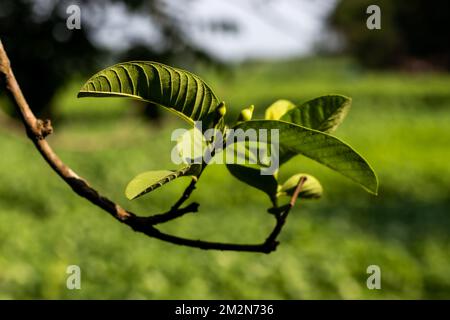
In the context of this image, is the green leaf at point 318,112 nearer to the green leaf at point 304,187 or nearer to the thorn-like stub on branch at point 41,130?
the green leaf at point 304,187

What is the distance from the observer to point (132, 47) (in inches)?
116

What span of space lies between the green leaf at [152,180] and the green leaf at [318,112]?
0.09 metres

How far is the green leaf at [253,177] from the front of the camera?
0.57 metres

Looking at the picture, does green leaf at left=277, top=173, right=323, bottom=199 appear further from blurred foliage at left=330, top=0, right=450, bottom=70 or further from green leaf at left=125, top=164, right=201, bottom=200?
blurred foliage at left=330, top=0, right=450, bottom=70

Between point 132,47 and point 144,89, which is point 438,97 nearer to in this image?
point 132,47

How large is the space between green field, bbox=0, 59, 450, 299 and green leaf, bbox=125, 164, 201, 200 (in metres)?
3.10

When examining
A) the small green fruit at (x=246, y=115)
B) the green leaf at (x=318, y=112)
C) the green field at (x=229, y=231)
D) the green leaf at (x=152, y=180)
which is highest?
the green field at (x=229, y=231)

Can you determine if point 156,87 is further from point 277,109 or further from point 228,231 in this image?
point 228,231

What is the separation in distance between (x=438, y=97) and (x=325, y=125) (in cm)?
1409

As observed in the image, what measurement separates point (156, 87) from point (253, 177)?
0.14m

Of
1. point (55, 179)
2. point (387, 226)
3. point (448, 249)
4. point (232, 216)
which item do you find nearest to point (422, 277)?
point (448, 249)

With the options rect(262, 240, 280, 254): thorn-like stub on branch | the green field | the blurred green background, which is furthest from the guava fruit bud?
the green field

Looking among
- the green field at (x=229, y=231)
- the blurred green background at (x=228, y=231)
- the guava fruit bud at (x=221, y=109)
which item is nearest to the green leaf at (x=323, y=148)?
the guava fruit bud at (x=221, y=109)

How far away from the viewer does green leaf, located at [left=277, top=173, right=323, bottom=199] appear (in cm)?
63
